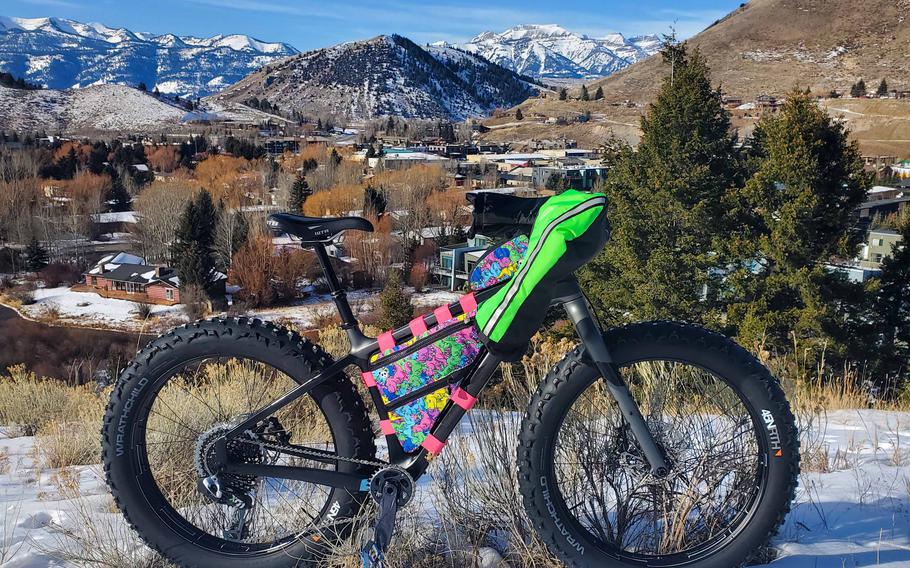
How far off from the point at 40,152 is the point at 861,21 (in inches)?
4917

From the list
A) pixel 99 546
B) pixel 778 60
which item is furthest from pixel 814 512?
pixel 778 60

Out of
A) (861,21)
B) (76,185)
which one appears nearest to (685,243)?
(76,185)

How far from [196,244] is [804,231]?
3480 centimetres

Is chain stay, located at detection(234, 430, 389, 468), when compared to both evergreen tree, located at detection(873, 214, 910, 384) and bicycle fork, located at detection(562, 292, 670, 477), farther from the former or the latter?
evergreen tree, located at detection(873, 214, 910, 384)

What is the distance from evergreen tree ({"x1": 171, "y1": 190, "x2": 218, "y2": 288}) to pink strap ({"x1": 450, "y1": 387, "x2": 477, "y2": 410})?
129ft

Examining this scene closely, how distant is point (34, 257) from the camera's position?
4378 cm

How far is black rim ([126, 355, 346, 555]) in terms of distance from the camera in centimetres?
235

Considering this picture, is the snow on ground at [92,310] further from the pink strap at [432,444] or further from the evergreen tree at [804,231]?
the pink strap at [432,444]

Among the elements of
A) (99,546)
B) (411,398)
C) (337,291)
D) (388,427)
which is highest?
(337,291)

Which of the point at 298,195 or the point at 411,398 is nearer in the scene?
the point at 411,398

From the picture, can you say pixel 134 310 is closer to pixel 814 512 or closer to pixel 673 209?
pixel 673 209

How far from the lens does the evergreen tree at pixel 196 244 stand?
3850 cm

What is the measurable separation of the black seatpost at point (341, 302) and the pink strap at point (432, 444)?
0.41 metres

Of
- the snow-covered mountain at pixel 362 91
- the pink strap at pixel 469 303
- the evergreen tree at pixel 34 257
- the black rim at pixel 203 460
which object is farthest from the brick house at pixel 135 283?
the snow-covered mountain at pixel 362 91
